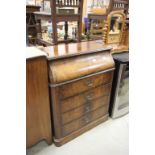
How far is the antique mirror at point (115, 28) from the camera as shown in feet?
6.09

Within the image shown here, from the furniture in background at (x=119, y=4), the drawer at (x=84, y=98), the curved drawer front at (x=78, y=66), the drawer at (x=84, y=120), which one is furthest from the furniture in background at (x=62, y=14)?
the drawer at (x=84, y=120)

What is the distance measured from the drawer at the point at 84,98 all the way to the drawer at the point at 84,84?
0.16 ft

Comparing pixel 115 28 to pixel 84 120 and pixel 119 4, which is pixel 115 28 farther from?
pixel 84 120

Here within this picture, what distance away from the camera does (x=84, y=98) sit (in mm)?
1611

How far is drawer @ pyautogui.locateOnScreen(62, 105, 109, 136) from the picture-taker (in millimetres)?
1617

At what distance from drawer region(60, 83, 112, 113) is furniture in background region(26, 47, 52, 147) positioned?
0.51ft

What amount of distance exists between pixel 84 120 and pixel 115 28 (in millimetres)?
1116

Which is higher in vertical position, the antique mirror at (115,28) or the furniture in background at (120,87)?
the antique mirror at (115,28)

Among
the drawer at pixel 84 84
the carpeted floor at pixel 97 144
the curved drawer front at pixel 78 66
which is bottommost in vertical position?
the carpeted floor at pixel 97 144

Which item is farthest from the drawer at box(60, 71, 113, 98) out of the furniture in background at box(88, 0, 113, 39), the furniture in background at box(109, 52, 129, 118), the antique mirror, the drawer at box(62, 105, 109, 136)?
the furniture in background at box(88, 0, 113, 39)

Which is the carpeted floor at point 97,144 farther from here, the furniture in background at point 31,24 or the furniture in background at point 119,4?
the furniture in background at point 31,24

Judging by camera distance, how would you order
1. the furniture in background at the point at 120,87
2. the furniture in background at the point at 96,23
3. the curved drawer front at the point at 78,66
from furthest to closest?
the furniture in background at the point at 96,23
the furniture in background at the point at 120,87
the curved drawer front at the point at 78,66

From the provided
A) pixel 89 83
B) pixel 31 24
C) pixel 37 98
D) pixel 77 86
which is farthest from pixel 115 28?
pixel 31 24
